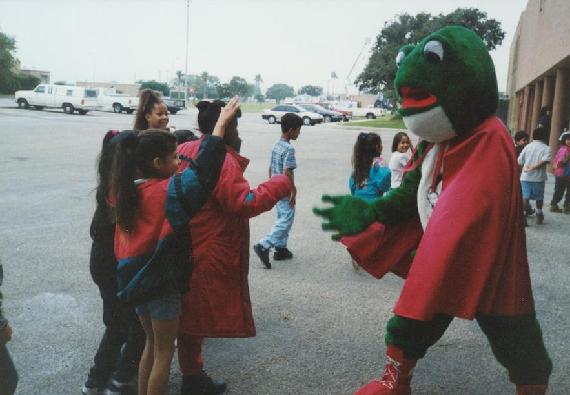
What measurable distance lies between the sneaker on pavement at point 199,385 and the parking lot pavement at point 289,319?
13cm

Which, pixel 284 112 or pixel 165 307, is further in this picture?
pixel 284 112

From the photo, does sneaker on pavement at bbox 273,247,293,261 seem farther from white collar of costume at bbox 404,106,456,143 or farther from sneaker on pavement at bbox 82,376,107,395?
white collar of costume at bbox 404,106,456,143

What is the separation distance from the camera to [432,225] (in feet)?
8.43

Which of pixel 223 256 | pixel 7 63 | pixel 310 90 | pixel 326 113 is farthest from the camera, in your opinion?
pixel 310 90

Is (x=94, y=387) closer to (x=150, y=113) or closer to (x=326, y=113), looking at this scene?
(x=150, y=113)

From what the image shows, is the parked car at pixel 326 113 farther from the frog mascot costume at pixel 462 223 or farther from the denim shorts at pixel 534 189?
the frog mascot costume at pixel 462 223

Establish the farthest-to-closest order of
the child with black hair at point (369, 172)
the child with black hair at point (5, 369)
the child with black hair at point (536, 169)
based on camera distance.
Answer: the child with black hair at point (536, 169)
the child with black hair at point (369, 172)
the child with black hair at point (5, 369)

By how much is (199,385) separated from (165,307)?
755 millimetres

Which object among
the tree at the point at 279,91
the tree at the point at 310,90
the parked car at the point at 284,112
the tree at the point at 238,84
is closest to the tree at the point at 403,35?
the parked car at the point at 284,112

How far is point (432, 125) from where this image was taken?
2.77 meters

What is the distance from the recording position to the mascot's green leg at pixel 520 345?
262cm

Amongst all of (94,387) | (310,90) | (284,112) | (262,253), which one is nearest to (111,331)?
(94,387)

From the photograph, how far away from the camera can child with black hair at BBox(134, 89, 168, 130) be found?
392 cm

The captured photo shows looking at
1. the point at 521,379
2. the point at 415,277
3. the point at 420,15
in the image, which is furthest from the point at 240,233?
the point at 420,15
